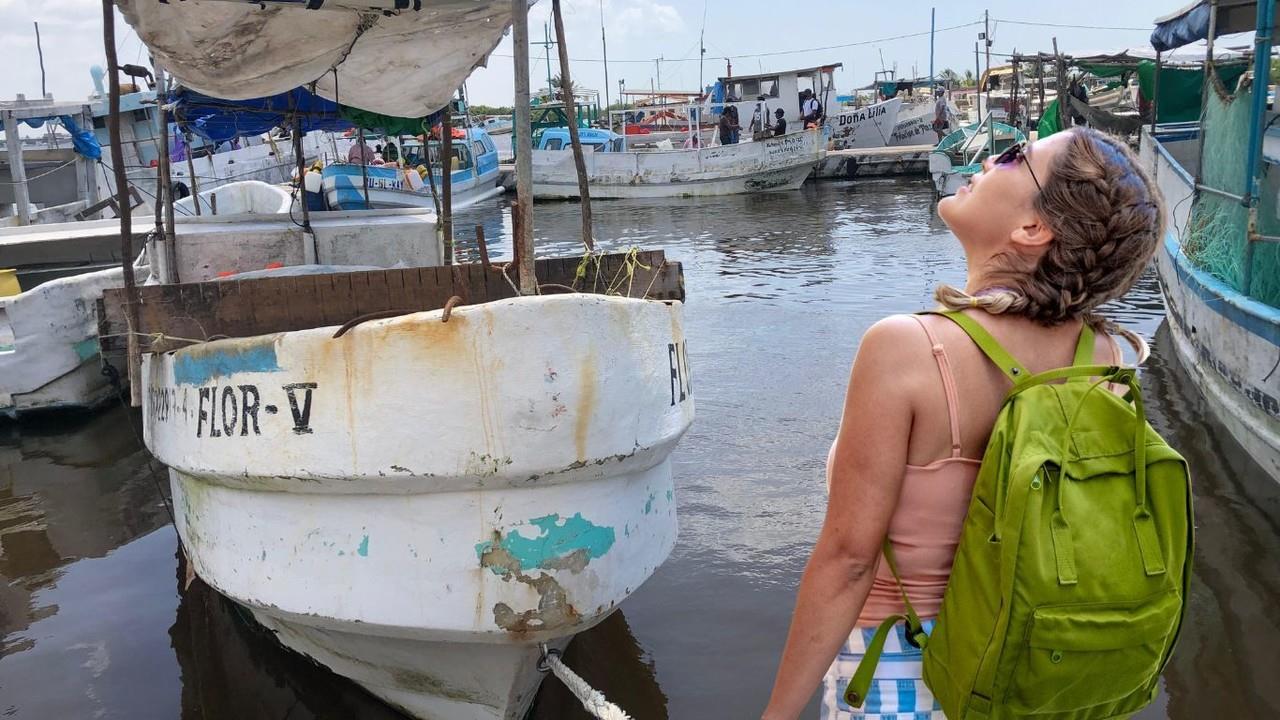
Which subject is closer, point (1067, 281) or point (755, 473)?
point (1067, 281)

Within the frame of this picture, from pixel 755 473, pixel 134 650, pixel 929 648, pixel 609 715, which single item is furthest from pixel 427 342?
pixel 755 473

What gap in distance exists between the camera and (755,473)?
609cm

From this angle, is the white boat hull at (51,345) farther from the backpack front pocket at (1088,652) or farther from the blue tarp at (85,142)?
the blue tarp at (85,142)

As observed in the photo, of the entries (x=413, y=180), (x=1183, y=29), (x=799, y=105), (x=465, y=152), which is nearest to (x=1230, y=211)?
(x=1183, y=29)

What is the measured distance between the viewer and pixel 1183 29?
8062mm

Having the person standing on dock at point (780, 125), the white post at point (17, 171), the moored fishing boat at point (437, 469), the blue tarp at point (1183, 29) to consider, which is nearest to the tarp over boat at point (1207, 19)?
the blue tarp at point (1183, 29)

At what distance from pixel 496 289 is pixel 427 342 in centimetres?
169

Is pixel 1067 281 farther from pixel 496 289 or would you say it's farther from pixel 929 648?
pixel 496 289

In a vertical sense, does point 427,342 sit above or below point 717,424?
above

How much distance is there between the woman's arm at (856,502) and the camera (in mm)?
1386

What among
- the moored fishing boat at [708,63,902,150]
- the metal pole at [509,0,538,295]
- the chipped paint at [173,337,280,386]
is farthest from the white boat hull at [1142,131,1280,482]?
the moored fishing boat at [708,63,902,150]

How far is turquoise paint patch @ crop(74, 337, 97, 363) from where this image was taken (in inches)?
286

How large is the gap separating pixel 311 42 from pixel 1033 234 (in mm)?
3658

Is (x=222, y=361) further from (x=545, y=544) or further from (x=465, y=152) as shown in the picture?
(x=465, y=152)
